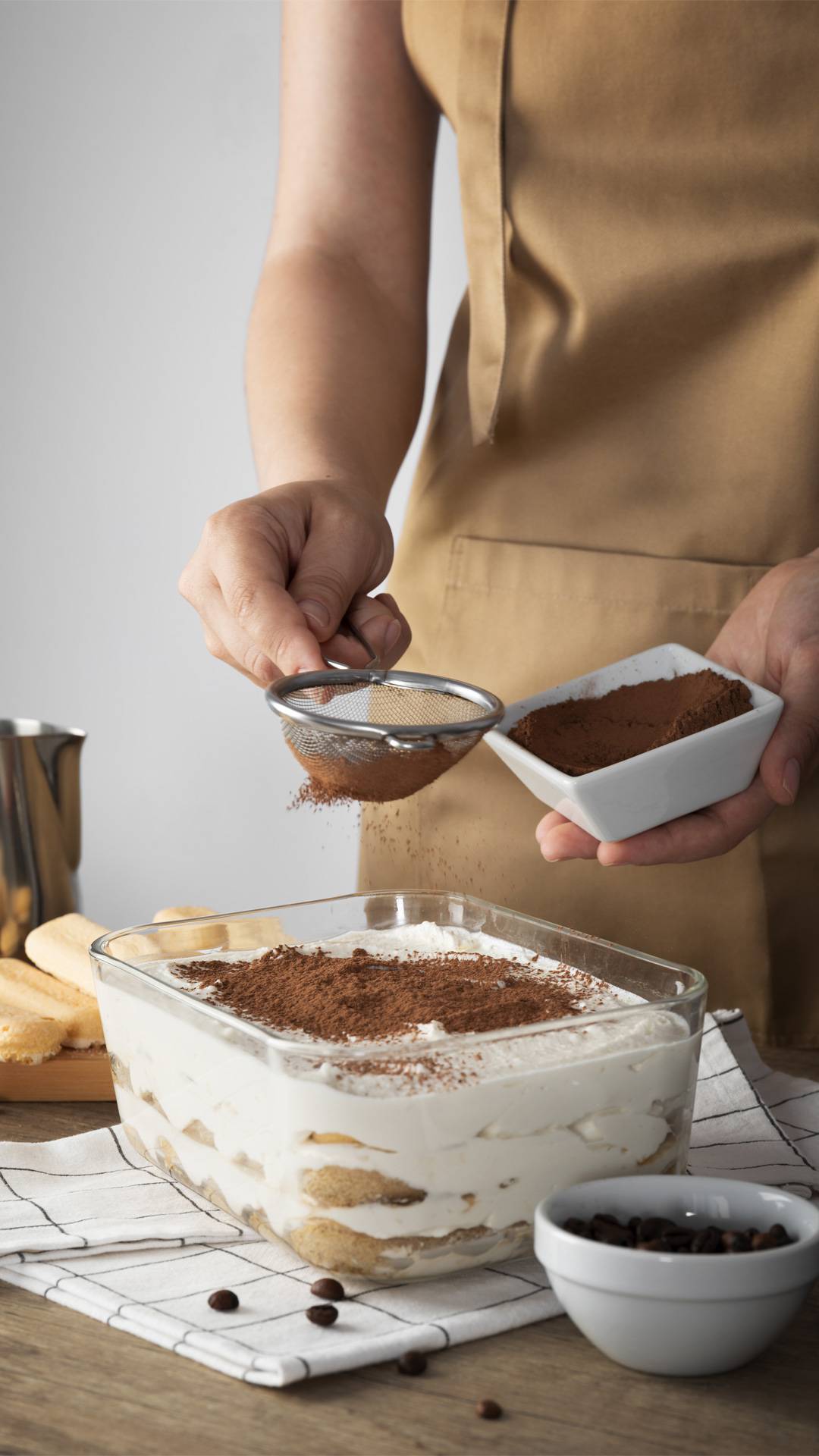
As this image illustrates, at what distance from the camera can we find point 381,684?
3.69ft

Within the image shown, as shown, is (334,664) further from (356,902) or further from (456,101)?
(456,101)

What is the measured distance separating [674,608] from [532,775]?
398mm

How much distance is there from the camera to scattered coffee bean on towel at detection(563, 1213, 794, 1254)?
0.69 metres

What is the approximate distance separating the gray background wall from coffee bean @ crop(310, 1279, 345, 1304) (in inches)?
83.6

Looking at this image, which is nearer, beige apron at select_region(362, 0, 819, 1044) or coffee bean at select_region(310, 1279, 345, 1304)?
coffee bean at select_region(310, 1279, 345, 1304)

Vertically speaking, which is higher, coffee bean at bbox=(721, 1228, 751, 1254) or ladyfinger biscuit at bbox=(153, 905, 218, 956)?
ladyfinger biscuit at bbox=(153, 905, 218, 956)

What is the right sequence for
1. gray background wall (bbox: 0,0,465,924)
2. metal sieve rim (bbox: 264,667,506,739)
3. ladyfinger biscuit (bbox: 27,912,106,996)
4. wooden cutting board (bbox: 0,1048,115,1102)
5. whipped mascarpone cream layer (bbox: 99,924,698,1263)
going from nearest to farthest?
whipped mascarpone cream layer (bbox: 99,924,698,1263) → metal sieve rim (bbox: 264,667,506,739) → wooden cutting board (bbox: 0,1048,115,1102) → ladyfinger biscuit (bbox: 27,912,106,996) → gray background wall (bbox: 0,0,465,924)

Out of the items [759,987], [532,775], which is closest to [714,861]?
[759,987]

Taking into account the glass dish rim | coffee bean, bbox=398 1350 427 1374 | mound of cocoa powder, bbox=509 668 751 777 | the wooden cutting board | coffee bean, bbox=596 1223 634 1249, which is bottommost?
the wooden cutting board

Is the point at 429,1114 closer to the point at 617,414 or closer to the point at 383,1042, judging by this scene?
the point at 383,1042

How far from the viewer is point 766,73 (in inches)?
50.1

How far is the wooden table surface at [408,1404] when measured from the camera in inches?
25.6

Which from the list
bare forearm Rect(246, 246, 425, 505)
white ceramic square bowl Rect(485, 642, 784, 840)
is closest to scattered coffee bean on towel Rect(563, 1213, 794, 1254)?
white ceramic square bowl Rect(485, 642, 784, 840)

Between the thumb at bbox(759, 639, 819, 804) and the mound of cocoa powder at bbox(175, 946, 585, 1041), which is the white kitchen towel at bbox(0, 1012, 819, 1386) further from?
the thumb at bbox(759, 639, 819, 804)
